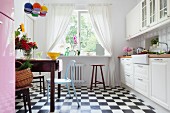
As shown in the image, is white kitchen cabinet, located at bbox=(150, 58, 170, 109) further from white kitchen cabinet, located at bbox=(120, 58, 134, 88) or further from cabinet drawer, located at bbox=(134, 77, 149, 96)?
white kitchen cabinet, located at bbox=(120, 58, 134, 88)

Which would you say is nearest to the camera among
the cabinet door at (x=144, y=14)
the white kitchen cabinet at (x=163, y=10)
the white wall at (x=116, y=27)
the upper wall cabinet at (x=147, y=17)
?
the white kitchen cabinet at (x=163, y=10)

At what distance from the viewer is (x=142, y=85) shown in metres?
3.02

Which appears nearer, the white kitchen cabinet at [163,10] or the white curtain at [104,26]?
the white kitchen cabinet at [163,10]

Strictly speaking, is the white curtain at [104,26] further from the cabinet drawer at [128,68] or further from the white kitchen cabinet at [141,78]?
the white kitchen cabinet at [141,78]

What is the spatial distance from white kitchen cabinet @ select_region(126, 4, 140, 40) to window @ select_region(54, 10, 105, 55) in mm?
1096

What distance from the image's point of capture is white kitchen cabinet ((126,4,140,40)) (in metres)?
3.94

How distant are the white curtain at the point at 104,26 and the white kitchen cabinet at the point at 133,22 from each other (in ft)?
1.77

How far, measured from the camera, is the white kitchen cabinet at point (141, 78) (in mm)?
2826

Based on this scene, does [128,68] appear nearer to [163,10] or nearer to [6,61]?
[163,10]

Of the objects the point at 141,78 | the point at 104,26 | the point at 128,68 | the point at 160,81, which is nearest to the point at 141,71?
the point at 141,78

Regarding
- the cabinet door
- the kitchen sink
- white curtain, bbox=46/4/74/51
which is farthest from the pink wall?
white curtain, bbox=46/4/74/51

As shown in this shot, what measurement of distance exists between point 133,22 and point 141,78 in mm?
1795

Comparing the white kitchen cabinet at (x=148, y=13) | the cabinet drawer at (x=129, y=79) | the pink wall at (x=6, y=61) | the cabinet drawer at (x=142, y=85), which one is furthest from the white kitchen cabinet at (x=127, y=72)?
the pink wall at (x=6, y=61)

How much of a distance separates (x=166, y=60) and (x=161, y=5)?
114 centimetres
